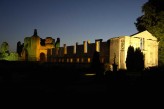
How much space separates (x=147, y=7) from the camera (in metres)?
44.5

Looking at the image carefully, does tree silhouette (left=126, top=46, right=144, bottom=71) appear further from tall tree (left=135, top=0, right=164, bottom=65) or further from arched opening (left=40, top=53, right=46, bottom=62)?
arched opening (left=40, top=53, right=46, bottom=62)

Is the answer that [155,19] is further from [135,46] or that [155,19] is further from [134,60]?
[134,60]

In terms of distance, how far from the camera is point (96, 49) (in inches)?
1780

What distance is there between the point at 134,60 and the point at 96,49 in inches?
456

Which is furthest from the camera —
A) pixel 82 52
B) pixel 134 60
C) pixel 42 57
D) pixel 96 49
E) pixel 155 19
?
pixel 42 57

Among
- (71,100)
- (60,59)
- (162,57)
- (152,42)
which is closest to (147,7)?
(152,42)

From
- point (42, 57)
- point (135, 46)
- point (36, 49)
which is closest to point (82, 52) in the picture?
point (135, 46)

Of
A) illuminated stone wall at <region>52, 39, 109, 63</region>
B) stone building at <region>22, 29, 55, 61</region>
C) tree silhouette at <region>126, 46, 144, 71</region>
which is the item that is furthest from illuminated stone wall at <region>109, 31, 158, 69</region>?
stone building at <region>22, 29, 55, 61</region>

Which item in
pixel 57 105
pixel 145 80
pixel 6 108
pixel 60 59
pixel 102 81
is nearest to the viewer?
pixel 6 108

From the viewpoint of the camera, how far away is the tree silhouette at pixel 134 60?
3497 cm

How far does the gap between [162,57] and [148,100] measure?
34812mm

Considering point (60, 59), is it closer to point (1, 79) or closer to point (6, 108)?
point (1, 79)

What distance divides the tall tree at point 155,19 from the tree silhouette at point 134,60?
9024 mm

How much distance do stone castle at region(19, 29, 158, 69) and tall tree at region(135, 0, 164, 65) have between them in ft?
4.64
